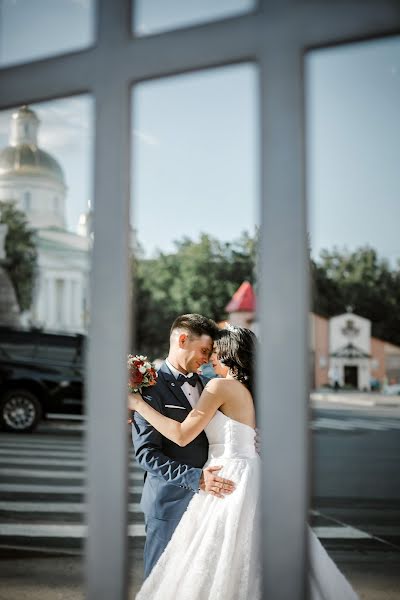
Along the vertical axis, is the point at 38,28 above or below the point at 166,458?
above

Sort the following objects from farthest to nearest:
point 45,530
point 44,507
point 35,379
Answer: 1. point 35,379
2. point 44,507
3. point 45,530

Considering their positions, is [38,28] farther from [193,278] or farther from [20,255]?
[193,278]

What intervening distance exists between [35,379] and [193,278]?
169 ft

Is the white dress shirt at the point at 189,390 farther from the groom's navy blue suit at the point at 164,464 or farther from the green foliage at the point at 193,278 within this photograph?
the green foliage at the point at 193,278

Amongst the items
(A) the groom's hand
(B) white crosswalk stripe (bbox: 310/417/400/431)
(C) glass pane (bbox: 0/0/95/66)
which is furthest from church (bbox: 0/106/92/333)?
(C) glass pane (bbox: 0/0/95/66)

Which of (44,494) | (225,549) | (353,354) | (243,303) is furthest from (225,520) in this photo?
(353,354)

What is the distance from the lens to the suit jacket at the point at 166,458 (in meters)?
3.02

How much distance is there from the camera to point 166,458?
3043 mm

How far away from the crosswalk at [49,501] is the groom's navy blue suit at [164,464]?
3.21ft

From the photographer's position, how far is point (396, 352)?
7112 centimetres

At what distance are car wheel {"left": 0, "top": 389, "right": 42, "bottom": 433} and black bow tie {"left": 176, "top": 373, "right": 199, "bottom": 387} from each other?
32.5 feet

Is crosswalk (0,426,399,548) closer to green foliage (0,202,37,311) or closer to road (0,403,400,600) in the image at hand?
road (0,403,400,600)

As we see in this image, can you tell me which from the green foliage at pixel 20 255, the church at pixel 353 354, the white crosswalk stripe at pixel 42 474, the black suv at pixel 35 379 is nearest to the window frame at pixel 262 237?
the white crosswalk stripe at pixel 42 474

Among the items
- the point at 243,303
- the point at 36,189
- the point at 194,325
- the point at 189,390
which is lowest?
the point at 189,390
